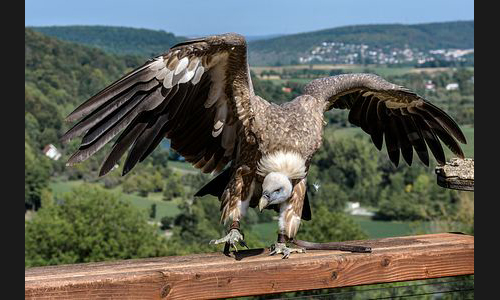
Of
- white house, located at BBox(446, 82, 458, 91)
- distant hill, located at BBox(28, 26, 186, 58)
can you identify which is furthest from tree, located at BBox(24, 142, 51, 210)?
white house, located at BBox(446, 82, 458, 91)

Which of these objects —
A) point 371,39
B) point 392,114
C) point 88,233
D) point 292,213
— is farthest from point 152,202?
point 292,213

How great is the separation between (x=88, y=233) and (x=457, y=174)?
29.5 meters

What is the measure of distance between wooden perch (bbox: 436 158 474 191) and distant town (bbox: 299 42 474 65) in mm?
55051

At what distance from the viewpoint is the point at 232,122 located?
4.22 meters

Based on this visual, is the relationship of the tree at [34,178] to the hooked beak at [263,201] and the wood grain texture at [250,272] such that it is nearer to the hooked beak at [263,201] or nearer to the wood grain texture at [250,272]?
the hooked beak at [263,201]

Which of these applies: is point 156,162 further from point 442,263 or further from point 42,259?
point 442,263

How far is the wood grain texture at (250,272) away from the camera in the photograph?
299 centimetres

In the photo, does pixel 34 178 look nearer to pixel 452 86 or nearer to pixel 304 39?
pixel 304 39

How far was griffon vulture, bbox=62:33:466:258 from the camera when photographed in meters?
3.74

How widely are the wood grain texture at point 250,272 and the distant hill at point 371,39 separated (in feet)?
169

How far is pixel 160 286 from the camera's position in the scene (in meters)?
3.10

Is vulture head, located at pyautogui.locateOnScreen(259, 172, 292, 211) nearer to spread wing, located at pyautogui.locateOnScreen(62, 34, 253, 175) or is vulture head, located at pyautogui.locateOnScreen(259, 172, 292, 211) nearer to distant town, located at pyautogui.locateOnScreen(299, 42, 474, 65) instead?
spread wing, located at pyautogui.locateOnScreen(62, 34, 253, 175)

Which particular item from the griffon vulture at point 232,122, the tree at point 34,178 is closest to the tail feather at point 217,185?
the griffon vulture at point 232,122
